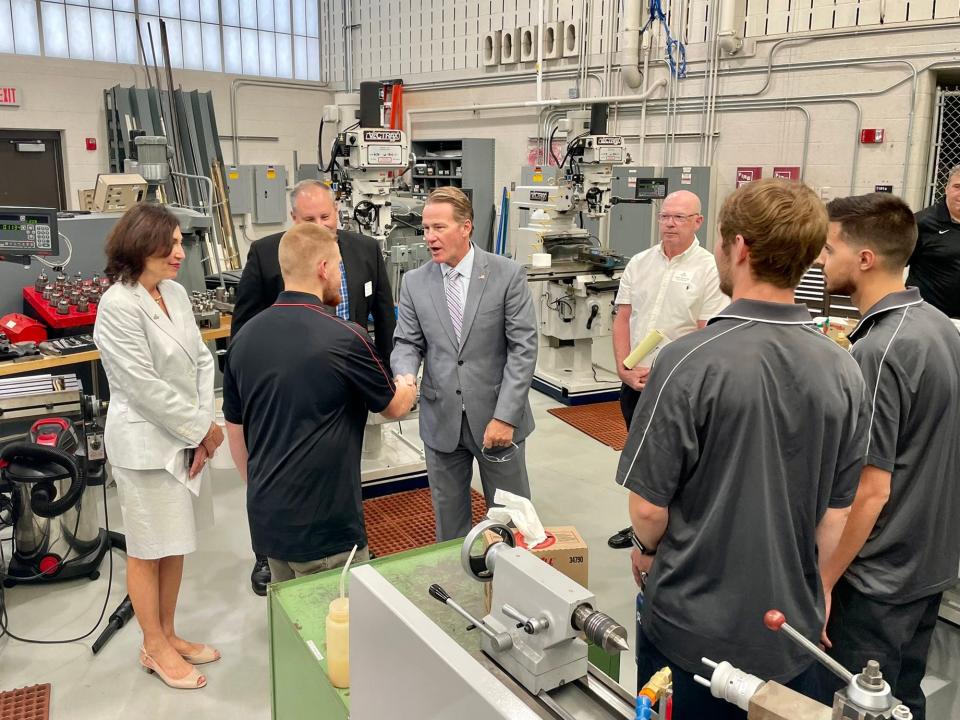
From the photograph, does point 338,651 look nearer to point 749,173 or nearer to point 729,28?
point 749,173

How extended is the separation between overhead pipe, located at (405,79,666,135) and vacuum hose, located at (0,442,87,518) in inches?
206

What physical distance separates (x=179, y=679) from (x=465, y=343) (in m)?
1.41

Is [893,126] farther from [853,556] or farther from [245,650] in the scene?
[245,650]

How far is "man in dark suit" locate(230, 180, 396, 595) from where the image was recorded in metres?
2.96

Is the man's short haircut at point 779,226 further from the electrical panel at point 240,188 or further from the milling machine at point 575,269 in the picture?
the electrical panel at point 240,188

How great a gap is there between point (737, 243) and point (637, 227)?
5.35 metres

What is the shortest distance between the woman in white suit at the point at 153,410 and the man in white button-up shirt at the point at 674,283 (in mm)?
1614

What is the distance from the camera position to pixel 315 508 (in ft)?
6.63

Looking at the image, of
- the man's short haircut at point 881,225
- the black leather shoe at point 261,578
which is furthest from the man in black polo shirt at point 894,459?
the black leather shoe at point 261,578

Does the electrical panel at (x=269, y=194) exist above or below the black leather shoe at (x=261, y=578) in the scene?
above

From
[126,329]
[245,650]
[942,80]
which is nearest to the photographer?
[126,329]

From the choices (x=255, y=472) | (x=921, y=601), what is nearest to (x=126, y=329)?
(x=255, y=472)

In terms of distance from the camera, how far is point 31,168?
786cm

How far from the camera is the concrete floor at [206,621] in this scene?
7.90 ft
